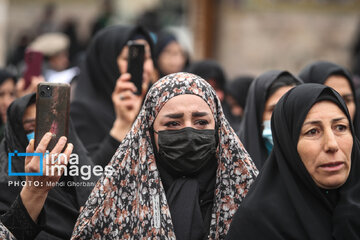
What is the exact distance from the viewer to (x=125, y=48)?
576 centimetres

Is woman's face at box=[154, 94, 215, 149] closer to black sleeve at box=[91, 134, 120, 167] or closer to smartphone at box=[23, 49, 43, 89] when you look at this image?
black sleeve at box=[91, 134, 120, 167]

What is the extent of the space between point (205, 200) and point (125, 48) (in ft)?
7.61

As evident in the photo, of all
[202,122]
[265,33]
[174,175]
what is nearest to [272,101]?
[202,122]

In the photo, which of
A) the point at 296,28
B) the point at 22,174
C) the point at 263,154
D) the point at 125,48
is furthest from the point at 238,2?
the point at 22,174

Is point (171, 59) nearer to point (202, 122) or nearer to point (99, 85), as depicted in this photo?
point (99, 85)

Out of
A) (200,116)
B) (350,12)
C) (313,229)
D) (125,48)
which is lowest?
(313,229)

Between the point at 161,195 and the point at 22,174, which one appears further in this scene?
the point at 22,174

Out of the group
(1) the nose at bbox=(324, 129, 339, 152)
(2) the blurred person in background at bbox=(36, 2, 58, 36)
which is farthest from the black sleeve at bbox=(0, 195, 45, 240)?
(2) the blurred person in background at bbox=(36, 2, 58, 36)

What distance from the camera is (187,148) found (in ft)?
12.0

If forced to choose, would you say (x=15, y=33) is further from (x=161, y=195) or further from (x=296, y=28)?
(x=161, y=195)

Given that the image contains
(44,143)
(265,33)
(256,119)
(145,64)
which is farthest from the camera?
(265,33)

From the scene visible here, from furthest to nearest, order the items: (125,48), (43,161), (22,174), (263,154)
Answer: (125,48), (263,154), (22,174), (43,161)

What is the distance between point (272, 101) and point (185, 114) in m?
1.30

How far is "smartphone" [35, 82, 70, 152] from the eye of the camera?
3.73 m
